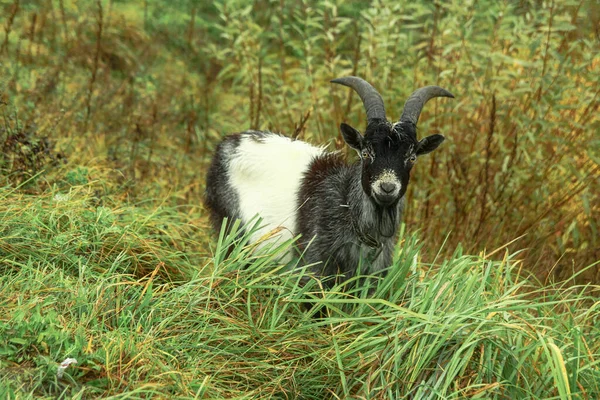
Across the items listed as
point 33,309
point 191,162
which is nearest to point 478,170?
point 191,162

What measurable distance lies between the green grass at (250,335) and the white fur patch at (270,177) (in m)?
0.69

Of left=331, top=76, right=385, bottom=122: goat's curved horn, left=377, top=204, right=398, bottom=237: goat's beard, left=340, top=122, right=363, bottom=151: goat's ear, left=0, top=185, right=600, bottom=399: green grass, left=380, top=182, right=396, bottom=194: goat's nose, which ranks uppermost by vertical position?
left=331, top=76, right=385, bottom=122: goat's curved horn

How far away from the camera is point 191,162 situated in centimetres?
864

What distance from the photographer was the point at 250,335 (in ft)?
13.6

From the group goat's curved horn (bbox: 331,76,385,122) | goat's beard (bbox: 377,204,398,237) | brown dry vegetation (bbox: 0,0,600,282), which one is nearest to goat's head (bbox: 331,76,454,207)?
goat's curved horn (bbox: 331,76,385,122)

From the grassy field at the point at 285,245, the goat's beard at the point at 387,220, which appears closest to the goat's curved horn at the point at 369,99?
the goat's beard at the point at 387,220

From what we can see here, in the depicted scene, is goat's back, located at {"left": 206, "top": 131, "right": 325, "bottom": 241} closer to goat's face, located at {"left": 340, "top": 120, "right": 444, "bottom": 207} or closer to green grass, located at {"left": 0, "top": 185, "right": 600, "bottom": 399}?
green grass, located at {"left": 0, "top": 185, "right": 600, "bottom": 399}

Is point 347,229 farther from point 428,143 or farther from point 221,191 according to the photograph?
point 221,191

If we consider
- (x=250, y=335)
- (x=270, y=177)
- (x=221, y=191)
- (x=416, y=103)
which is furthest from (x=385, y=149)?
(x=221, y=191)

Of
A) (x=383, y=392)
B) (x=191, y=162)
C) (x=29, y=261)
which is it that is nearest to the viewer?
(x=383, y=392)

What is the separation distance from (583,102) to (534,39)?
68 centimetres

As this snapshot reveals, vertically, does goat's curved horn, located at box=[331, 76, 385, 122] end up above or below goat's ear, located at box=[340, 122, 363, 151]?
above

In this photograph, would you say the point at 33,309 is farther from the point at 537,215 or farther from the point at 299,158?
the point at 537,215

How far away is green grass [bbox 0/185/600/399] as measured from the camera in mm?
3576
